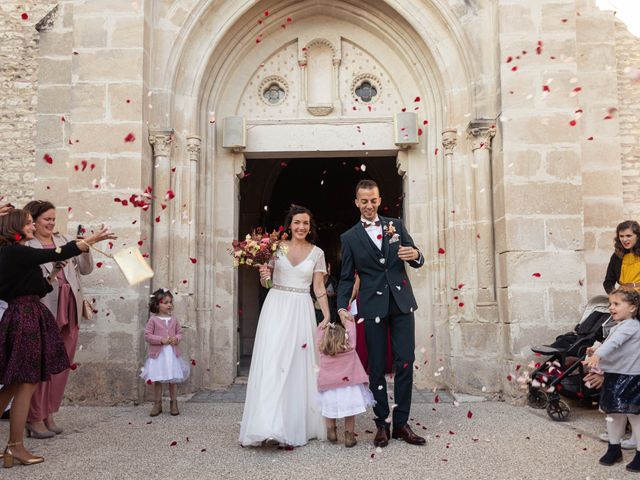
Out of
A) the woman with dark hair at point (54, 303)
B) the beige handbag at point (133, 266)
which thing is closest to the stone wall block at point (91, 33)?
the woman with dark hair at point (54, 303)

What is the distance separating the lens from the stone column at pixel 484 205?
23.3 ft

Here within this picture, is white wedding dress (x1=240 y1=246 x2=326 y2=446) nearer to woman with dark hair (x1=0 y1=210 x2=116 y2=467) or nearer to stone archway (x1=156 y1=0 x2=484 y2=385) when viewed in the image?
woman with dark hair (x1=0 y1=210 x2=116 y2=467)

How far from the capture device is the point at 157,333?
617cm

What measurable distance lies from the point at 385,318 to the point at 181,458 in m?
1.91

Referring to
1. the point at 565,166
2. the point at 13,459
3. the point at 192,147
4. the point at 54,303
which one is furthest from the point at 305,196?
the point at 13,459

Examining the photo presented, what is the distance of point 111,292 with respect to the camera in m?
6.87

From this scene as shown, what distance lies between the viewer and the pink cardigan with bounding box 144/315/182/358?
608 cm


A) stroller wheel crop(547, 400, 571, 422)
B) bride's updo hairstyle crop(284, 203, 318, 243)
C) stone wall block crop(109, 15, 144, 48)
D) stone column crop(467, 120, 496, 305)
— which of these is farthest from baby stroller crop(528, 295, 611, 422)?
stone wall block crop(109, 15, 144, 48)

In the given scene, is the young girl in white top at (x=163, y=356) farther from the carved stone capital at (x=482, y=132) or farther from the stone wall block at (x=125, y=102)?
the carved stone capital at (x=482, y=132)

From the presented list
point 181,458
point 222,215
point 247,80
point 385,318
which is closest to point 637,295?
point 385,318

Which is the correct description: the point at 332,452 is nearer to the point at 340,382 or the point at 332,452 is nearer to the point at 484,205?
the point at 340,382

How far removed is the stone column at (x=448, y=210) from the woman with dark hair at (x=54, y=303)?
420 cm

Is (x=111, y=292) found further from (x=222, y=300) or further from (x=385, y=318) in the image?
(x=385, y=318)

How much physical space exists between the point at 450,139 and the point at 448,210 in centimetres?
90
